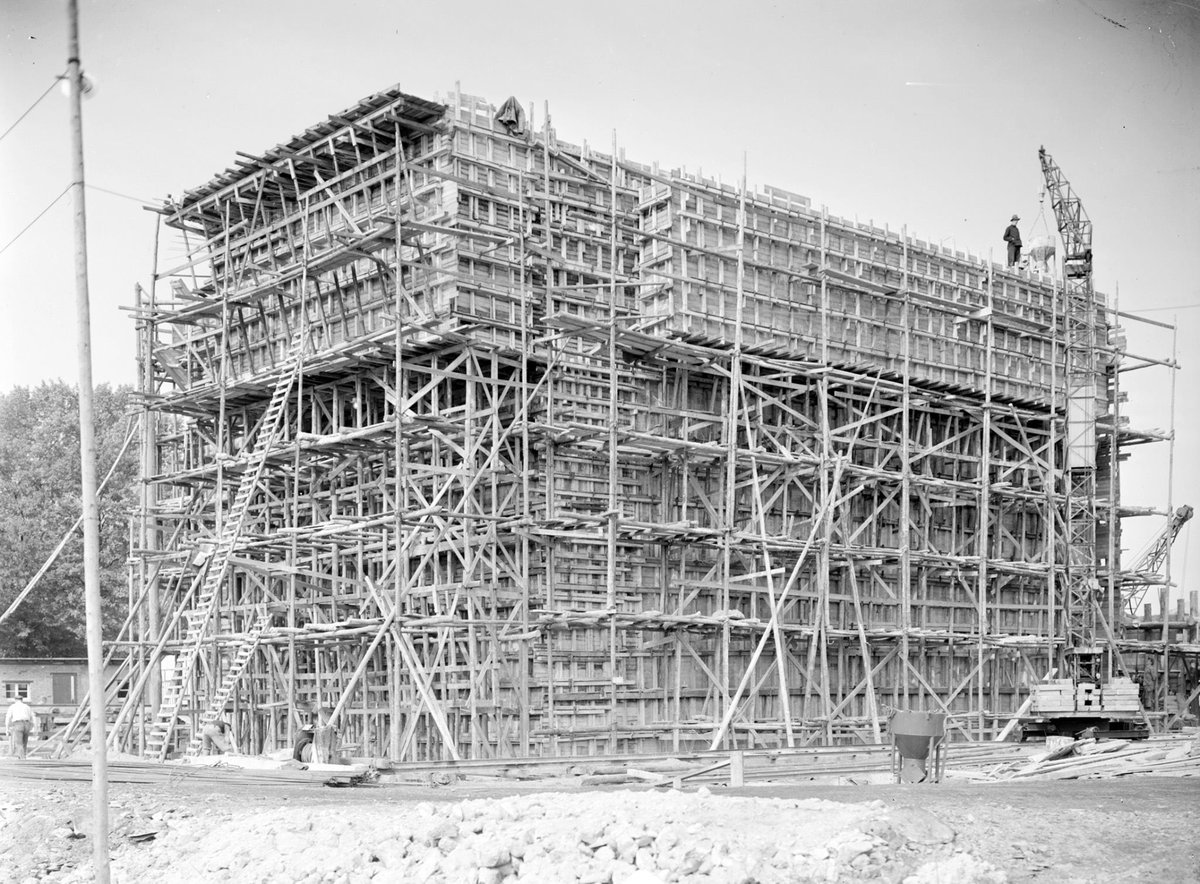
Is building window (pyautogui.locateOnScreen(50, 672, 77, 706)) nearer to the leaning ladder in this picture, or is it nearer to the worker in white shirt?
the leaning ladder

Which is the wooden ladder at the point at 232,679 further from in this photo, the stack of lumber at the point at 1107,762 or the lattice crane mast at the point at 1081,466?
the lattice crane mast at the point at 1081,466

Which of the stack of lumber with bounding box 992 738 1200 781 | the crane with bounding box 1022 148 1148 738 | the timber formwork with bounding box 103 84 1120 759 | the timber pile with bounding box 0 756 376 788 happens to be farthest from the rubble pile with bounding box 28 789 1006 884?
the crane with bounding box 1022 148 1148 738

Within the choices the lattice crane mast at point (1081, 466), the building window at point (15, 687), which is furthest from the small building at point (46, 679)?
the lattice crane mast at point (1081, 466)

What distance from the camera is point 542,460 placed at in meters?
33.9

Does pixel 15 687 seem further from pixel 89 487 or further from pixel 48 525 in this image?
pixel 89 487

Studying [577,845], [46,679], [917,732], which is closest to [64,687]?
[46,679]

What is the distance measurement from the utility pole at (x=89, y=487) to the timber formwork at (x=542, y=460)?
13804mm

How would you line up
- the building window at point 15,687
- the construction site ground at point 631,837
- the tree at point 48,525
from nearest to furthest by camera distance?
the construction site ground at point 631,837 → the building window at point 15,687 → the tree at point 48,525

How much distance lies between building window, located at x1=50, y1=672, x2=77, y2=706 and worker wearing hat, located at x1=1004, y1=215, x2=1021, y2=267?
33.1 meters

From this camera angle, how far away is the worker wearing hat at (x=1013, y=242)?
49.3 meters

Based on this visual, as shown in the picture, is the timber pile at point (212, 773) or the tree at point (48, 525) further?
the tree at point (48, 525)

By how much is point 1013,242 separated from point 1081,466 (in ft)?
25.7

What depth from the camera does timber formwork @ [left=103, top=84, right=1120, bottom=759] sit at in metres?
32.6

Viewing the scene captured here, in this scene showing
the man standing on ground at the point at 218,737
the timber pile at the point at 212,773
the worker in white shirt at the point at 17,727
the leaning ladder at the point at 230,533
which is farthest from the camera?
the leaning ladder at the point at 230,533
